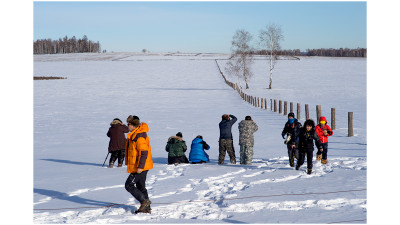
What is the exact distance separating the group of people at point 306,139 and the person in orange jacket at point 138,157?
3.88 m

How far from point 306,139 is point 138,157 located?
4.11 metres

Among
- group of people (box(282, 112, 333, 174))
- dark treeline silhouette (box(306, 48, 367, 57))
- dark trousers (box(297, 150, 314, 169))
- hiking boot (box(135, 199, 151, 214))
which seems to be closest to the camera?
hiking boot (box(135, 199, 151, 214))

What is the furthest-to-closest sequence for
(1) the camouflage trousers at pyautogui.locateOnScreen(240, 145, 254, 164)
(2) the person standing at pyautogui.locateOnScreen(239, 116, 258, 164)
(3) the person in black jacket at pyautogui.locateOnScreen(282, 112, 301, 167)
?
(1) the camouflage trousers at pyautogui.locateOnScreen(240, 145, 254, 164) → (2) the person standing at pyautogui.locateOnScreen(239, 116, 258, 164) → (3) the person in black jacket at pyautogui.locateOnScreen(282, 112, 301, 167)

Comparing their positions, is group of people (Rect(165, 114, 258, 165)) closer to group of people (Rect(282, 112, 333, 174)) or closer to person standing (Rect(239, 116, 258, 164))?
person standing (Rect(239, 116, 258, 164))

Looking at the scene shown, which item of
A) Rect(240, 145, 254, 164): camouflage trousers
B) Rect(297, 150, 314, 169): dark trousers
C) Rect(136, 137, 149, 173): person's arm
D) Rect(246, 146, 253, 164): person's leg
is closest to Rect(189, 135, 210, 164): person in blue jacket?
Rect(240, 145, 254, 164): camouflage trousers

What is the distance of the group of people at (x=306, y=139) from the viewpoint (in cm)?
946

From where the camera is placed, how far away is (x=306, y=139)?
951 cm

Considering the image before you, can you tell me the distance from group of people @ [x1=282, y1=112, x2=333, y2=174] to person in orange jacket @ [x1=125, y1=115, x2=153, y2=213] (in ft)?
12.7

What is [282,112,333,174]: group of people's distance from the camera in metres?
9.46

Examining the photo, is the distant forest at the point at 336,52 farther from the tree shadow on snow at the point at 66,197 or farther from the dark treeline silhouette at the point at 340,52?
the tree shadow on snow at the point at 66,197

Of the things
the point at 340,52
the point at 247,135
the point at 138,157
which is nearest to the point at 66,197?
the point at 138,157

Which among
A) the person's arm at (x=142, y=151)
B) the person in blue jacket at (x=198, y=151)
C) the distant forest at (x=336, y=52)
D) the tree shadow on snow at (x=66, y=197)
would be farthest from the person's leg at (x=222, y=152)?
the distant forest at (x=336, y=52)

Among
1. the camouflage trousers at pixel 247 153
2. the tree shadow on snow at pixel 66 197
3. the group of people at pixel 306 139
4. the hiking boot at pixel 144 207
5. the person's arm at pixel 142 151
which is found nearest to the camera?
the person's arm at pixel 142 151
